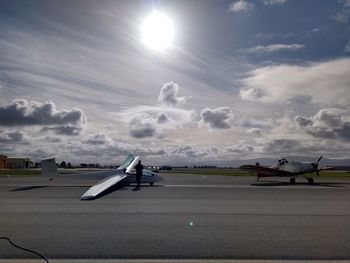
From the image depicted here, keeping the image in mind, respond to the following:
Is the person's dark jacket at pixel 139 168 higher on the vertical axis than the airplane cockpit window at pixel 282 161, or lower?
lower

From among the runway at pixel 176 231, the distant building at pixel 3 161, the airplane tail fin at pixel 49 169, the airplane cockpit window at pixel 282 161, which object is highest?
the distant building at pixel 3 161

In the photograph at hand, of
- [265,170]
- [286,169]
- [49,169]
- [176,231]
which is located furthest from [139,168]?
[176,231]

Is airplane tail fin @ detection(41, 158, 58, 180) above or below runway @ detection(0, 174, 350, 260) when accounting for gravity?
above

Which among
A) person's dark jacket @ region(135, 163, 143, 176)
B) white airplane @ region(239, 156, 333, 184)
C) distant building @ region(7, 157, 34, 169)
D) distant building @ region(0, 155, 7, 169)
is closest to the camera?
person's dark jacket @ region(135, 163, 143, 176)

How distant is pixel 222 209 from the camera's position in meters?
14.1

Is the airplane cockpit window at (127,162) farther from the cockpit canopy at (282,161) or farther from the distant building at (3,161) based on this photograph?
the distant building at (3,161)

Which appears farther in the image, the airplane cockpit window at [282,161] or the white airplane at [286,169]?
the airplane cockpit window at [282,161]

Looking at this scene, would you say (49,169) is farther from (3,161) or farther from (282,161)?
(3,161)

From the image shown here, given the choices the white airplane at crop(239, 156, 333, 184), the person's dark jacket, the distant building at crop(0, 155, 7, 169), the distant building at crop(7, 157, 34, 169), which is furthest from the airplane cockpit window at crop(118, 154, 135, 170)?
the distant building at crop(7, 157, 34, 169)

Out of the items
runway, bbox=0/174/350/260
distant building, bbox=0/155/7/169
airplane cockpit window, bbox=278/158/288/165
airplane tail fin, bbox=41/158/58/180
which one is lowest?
runway, bbox=0/174/350/260

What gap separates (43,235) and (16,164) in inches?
4999

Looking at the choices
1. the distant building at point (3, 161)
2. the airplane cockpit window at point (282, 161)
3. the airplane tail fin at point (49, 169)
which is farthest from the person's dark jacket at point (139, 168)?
the distant building at point (3, 161)

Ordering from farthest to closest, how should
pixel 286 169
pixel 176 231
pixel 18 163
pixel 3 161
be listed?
pixel 18 163 < pixel 3 161 < pixel 286 169 < pixel 176 231

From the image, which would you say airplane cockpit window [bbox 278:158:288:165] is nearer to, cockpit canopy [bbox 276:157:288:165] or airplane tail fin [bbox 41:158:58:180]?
cockpit canopy [bbox 276:157:288:165]
